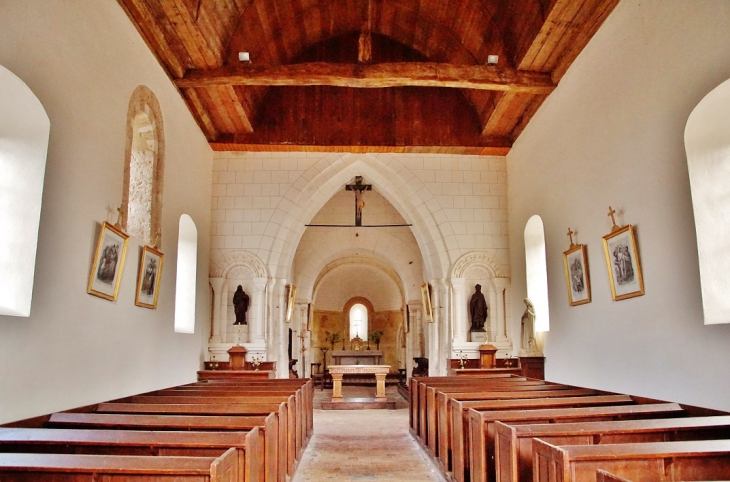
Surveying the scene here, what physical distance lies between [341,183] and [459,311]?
3419 millimetres

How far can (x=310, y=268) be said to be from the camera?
16953 mm

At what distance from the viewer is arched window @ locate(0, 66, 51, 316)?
4.80 m

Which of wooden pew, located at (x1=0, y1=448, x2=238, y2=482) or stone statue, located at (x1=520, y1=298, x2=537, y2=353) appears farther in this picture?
stone statue, located at (x1=520, y1=298, x2=537, y2=353)

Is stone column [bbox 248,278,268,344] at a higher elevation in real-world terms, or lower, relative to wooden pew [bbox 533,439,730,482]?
higher

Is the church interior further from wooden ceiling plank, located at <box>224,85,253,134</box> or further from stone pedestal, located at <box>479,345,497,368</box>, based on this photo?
stone pedestal, located at <box>479,345,497,368</box>

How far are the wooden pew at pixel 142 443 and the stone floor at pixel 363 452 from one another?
8.80 feet

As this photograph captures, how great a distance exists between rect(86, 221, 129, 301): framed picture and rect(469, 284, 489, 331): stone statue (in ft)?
21.4

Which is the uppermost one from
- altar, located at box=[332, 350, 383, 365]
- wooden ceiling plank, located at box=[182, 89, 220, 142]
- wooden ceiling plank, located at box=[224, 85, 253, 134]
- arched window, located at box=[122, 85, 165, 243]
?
wooden ceiling plank, located at box=[224, 85, 253, 134]

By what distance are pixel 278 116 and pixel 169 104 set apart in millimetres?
2847

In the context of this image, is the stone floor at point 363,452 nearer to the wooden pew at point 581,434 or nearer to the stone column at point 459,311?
the stone column at point 459,311

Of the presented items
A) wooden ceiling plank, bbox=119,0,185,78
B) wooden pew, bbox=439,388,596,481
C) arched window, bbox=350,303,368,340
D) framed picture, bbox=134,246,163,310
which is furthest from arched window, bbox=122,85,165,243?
arched window, bbox=350,303,368,340

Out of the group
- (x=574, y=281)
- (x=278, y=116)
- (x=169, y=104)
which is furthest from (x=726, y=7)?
(x=278, y=116)

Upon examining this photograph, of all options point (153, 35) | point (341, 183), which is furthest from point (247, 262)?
point (153, 35)

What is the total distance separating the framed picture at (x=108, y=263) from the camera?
239 inches
